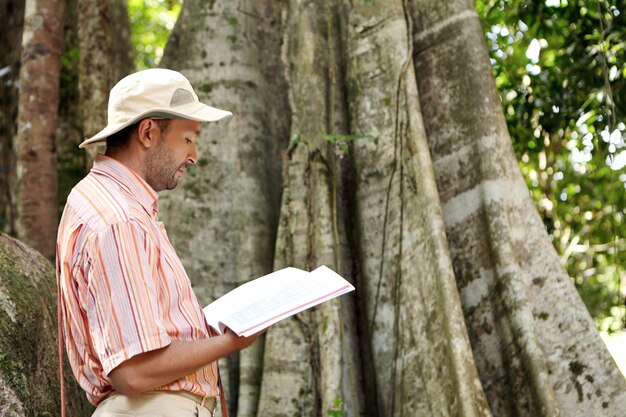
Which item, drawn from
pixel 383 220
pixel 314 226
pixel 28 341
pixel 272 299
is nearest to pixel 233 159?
pixel 314 226

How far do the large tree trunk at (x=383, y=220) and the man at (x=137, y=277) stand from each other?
2.05 meters

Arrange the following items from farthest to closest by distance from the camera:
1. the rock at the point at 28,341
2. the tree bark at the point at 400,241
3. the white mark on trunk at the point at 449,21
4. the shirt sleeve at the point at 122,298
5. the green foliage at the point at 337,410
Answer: the white mark on trunk at the point at 449,21 → the green foliage at the point at 337,410 → the tree bark at the point at 400,241 → the rock at the point at 28,341 → the shirt sleeve at the point at 122,298

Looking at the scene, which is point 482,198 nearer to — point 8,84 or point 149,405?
point 149,405

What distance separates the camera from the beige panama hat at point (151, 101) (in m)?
2.47

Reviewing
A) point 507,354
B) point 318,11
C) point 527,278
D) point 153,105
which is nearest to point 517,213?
point 527,278

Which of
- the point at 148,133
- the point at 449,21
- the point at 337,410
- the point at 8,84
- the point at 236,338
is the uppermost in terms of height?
the point at 8,84

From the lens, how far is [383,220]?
4902 mm

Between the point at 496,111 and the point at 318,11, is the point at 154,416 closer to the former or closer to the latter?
the point at 496,111

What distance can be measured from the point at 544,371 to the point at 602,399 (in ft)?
1.10

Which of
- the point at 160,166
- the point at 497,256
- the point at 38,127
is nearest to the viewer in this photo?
the point at 160,166

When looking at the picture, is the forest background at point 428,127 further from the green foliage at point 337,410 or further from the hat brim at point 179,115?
the hat brim at point 179,115

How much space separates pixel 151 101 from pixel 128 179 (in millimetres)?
221

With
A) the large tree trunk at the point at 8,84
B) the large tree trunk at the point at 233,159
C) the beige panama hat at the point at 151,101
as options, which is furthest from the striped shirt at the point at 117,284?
the large tree trunk at the point at 8,84

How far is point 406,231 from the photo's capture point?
4.78m
